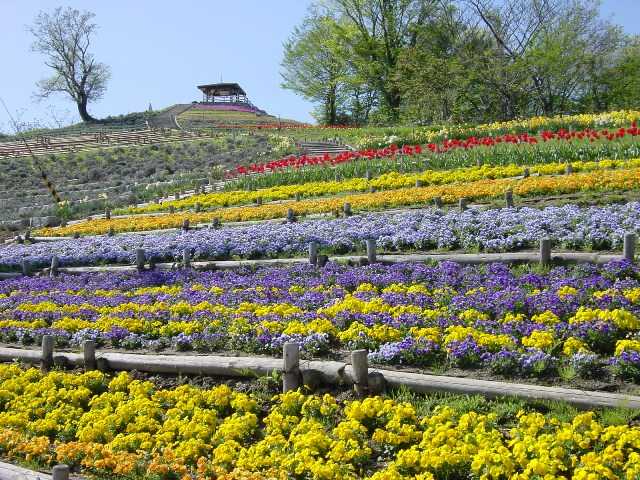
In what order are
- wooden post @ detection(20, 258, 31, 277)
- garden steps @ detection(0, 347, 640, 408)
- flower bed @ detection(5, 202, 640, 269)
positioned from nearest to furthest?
1. garden steps @ detection(0, 347, 640, 408)
2. flower bed @ detection(5, 202, 640, 269)
3. wooden post @ detection(20, 258, 31, 277)

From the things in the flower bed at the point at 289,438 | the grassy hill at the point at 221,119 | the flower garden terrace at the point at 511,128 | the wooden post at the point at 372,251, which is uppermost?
the grassy hill at the point at 221,119

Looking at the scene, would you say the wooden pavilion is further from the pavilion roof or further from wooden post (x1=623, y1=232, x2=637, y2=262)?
wooden post (x1=623, y1=232, x2=637, y2=262)

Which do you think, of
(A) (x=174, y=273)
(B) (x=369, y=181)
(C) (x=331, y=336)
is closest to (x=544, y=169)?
(B) (x=369, y=181)

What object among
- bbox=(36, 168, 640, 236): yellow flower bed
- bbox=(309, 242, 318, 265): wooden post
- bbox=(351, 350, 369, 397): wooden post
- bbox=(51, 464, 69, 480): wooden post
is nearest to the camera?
bbox=(51, 464, 69, 480): wooden post

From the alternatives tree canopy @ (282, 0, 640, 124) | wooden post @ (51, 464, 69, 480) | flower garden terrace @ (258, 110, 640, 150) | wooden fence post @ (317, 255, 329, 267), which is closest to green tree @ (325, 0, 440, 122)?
tree canopy @ (282, 0, 640, 124)

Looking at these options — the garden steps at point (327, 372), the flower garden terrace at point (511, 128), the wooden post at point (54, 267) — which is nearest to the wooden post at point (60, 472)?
the garden steps at point (327, 372)

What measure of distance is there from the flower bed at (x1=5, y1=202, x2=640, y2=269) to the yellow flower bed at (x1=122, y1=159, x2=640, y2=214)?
418 cm

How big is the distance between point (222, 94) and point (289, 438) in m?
73.6

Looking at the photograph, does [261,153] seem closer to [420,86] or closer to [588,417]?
[420,86]

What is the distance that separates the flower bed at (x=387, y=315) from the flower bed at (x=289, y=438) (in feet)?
3.40

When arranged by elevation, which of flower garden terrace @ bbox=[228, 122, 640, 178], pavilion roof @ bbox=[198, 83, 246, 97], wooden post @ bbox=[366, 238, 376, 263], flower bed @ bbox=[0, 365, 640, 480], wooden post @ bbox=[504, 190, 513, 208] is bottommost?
flower bed @ bbox=[0, 365, 640, 480]

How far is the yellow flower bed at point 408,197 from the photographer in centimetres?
1440

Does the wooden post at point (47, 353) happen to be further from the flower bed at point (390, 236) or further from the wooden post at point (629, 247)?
the wooden post at point (629, 247)

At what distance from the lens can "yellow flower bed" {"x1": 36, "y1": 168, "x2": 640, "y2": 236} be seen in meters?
14.4
